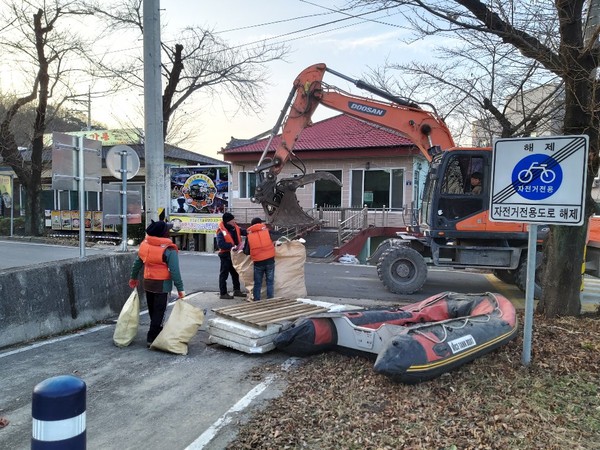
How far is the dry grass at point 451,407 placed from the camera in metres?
3.43

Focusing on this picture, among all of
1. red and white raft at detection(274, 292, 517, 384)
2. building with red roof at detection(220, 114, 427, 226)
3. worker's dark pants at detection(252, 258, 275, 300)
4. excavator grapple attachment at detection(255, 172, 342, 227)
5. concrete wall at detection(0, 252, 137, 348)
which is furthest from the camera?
building with red roof at detection(220, 114, 427, 226)

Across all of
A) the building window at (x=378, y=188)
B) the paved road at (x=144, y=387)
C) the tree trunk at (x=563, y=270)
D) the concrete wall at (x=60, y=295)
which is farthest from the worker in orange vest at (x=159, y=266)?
the building window at (x=378, y=188)

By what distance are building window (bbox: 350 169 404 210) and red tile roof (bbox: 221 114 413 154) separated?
52.7 inches

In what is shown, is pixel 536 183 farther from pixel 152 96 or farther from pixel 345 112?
pixel 345 112

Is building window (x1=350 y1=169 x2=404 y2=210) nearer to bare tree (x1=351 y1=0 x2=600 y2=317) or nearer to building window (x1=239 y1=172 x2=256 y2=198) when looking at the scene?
building window (x1=239 y1=172 x2=256 y2=198)

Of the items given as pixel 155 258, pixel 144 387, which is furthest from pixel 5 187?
pixel 144 387

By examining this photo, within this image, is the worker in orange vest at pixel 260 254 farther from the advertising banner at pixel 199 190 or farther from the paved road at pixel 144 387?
the advertising banner at pixel 199 190

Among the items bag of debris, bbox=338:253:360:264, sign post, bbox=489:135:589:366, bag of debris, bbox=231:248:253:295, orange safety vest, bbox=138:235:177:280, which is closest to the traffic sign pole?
sign post, bbox=489:135:589:366

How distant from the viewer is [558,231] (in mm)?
6254

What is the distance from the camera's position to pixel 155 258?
586cm

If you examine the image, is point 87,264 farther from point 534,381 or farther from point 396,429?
point 534,381

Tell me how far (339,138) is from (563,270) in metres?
17.6

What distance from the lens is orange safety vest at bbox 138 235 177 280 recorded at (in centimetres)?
587

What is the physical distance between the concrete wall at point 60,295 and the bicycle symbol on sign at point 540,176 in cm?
602
